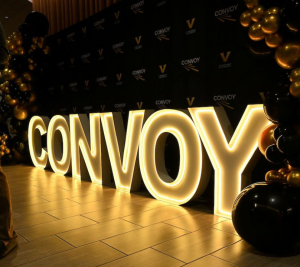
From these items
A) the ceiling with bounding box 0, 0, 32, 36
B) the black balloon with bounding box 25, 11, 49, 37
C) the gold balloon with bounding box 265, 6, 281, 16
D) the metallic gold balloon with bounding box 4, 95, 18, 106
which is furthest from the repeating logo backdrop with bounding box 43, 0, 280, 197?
the ceiling with bounding box 0, 0, 32, 36

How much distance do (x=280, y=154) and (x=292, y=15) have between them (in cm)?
78

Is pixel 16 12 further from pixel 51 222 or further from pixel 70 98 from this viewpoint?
pixel 51 222

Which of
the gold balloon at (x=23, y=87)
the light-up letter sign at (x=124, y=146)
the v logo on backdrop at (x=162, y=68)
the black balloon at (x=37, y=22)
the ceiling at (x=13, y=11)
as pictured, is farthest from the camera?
the ceiling at (x=13, y=11)

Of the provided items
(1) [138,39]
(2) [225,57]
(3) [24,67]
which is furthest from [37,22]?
(2) [225,57]

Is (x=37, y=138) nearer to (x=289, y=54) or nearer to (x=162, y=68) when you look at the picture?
(x=162, y=68)

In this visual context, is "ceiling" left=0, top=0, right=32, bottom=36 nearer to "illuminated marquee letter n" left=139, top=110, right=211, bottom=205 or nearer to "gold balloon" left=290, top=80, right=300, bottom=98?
"illuminated marquee letter n" left=139, top=110, right=211, bottom=205

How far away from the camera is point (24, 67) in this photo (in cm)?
478

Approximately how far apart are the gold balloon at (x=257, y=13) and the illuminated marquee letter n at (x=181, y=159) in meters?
0.91

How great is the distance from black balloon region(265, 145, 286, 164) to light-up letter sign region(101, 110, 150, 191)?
1346 millimetres

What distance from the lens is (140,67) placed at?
3.51 meters

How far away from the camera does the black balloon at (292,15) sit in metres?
1.67

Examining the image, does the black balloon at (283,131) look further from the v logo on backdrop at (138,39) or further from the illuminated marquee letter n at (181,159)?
the v logo on backdrop at (138,39)

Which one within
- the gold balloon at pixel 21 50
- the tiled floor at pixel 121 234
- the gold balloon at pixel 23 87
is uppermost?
the gold balloon at pixel 21 50

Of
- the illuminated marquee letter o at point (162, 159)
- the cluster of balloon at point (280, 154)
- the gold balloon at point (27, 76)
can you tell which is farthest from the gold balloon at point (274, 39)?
the gold balloon at point (27, 76)
